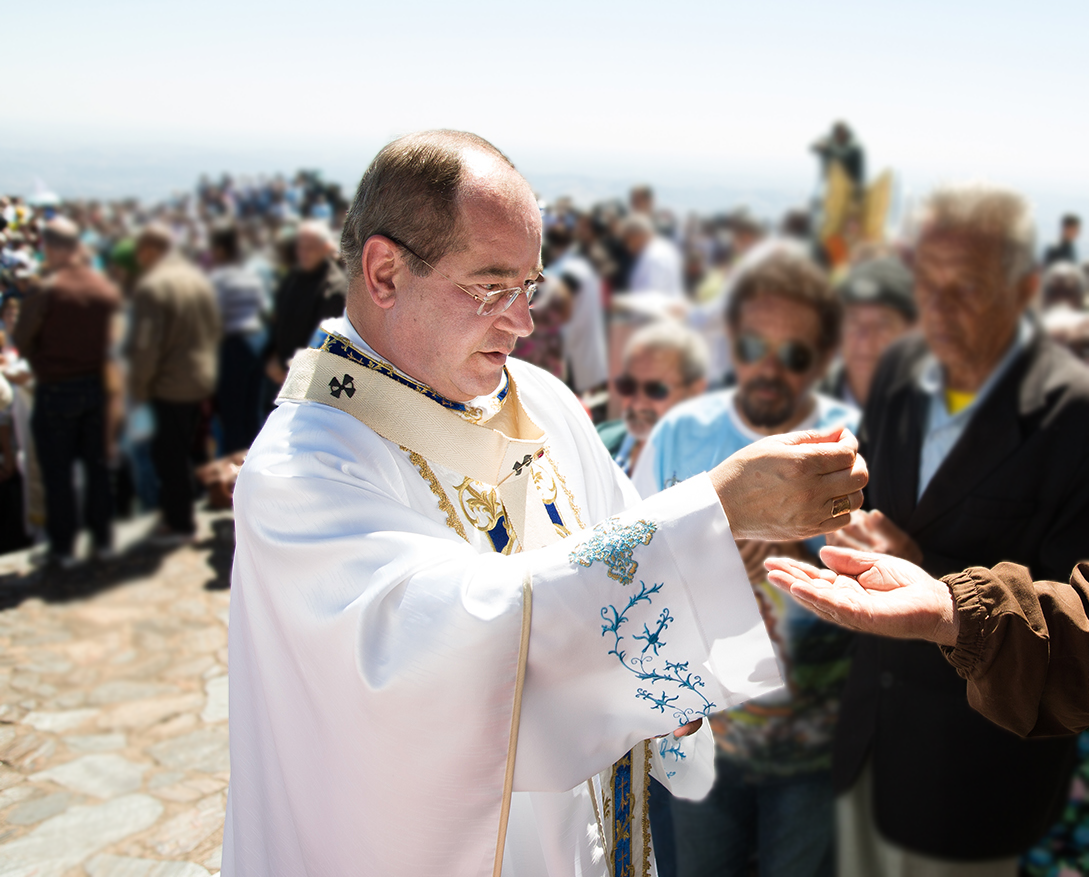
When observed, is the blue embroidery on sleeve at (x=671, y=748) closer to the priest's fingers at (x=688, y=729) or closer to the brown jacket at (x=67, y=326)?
the priest's fingers at (x=688, y=729)

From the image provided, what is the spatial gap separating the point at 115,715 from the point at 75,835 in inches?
36.8

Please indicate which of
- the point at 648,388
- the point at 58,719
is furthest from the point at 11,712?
the point at 648,388

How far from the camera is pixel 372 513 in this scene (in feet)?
4.87

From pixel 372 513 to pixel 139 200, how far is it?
946cm

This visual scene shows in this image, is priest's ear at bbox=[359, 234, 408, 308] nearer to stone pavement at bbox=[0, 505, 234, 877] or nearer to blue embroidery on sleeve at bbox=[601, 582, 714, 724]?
blue embroidery on sleeve at bbox=[601, 582, 714, 724]

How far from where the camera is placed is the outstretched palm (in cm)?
154

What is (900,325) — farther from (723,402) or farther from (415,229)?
(415,229)

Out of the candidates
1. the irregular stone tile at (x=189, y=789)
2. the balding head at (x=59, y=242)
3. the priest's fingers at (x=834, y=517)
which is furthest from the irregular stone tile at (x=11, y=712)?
the priest's fingers at (x=834, y=517)

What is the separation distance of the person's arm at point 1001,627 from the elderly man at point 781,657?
84 centimetres

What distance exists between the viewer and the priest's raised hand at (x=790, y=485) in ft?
4.62

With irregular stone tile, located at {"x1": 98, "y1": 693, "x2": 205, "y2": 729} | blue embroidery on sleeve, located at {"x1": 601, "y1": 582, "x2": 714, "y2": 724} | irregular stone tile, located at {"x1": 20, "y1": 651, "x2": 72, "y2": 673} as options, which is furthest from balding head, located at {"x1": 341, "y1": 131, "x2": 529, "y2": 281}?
→ irregular stone tile, located at {"x1": 20, "y1": 651, "x2": 72, "y2": 673}

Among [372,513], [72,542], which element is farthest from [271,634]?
[72,542]

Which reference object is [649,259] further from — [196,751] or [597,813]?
[597,813]

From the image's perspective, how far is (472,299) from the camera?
1684 mm
